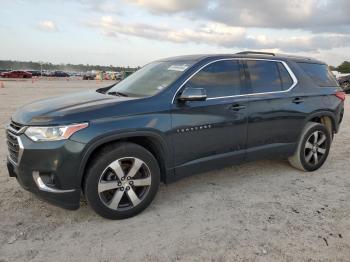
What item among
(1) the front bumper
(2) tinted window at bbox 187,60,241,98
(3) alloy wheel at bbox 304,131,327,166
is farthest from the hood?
(3) alloy wheel at bbox 304,131,327,166

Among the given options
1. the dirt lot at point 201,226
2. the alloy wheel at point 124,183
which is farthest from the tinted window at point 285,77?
the alloy wheel at point 124,183

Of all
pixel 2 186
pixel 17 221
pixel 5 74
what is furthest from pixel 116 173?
pixel 5 74

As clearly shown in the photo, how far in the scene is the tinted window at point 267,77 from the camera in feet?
14.9

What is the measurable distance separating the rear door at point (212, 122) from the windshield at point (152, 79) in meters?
0.25

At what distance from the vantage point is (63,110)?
3.41m

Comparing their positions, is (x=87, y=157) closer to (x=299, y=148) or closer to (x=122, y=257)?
(x=122, y=257)

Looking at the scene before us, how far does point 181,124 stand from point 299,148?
7.31ft

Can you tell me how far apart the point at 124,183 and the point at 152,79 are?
146 cm

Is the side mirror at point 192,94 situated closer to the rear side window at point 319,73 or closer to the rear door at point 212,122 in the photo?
the rear door at point 212,122

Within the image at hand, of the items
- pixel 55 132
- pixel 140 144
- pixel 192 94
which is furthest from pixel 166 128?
pixel 55 132

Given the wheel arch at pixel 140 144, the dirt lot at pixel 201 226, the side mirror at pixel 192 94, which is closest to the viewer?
the dirt lot at pixel 201 226

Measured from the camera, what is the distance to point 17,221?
352 centimetres

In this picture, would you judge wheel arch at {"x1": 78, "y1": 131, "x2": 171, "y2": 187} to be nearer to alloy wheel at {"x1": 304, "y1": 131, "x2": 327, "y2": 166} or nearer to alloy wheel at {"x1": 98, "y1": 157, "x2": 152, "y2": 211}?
alloy wheel at {"x1": 98, "y1": 157, "x2": 152, "y2": 211}

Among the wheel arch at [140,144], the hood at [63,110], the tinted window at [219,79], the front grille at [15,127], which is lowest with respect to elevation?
the wheel arch at [140,144]
